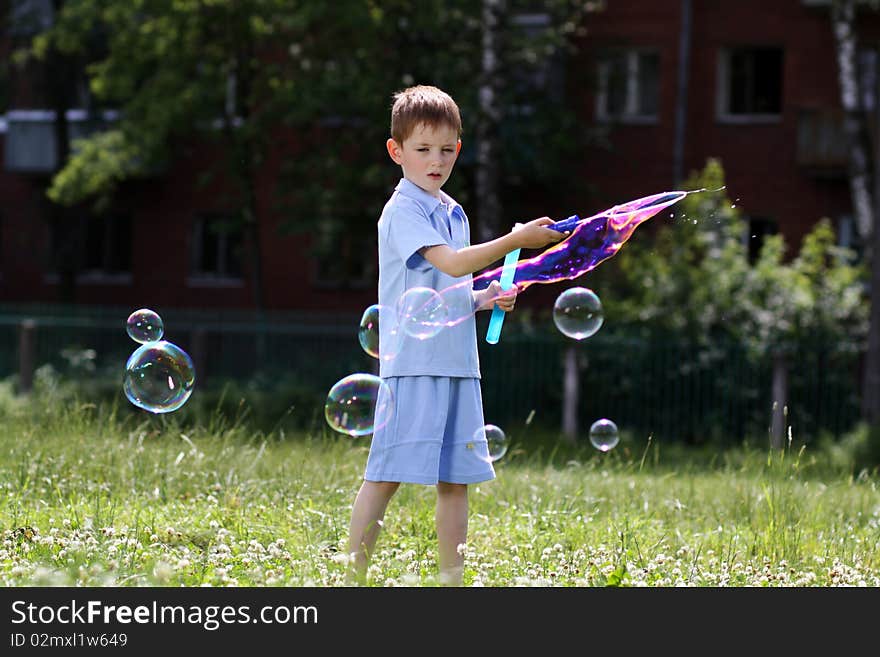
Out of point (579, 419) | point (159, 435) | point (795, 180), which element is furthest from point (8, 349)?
point (795, 180)

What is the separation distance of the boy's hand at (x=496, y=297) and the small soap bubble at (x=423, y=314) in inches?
6.7

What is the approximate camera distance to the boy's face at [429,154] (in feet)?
13.8

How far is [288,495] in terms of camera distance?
5.79 m

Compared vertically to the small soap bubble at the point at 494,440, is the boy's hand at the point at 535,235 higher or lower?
higher

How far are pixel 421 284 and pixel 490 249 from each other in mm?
339

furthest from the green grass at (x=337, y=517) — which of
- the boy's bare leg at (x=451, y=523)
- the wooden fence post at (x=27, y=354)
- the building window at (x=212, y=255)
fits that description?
the building window at (x=212, y=255)

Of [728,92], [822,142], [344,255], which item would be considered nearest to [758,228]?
[822,142]

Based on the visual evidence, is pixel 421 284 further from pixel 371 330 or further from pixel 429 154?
pixel 371 330

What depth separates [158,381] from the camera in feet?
17.7

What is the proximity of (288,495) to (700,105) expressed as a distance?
1771 centimetres

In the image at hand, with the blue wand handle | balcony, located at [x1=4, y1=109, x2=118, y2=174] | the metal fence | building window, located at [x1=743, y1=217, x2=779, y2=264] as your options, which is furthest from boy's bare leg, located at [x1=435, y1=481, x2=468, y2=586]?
balcony, located at [x1=4, y1=109, x2=118, y2=174]

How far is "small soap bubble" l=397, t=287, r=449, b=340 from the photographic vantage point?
166 inches

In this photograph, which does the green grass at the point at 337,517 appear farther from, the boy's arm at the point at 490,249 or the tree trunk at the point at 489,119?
the tree trunk at the point at 489,119
